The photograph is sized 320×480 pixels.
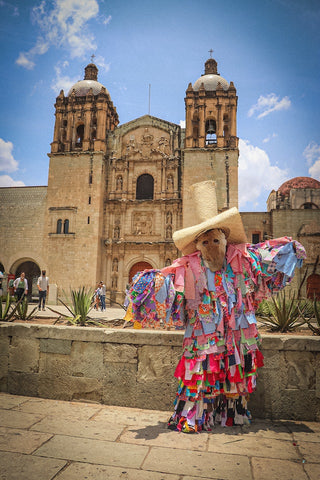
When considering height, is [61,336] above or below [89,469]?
above

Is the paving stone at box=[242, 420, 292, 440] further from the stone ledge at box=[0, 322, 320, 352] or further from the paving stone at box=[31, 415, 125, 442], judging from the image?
the paving stone at box=[31, 415, 125, 442]

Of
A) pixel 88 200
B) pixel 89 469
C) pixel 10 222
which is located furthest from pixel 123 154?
pixel 89 469

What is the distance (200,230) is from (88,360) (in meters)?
2.02

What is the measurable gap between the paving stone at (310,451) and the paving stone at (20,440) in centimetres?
203

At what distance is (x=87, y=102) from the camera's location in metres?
22.3

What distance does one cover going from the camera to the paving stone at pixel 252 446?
2439 mm

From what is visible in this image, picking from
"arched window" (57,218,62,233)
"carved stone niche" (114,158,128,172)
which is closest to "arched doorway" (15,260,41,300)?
"arched window" (57,218,62,233)

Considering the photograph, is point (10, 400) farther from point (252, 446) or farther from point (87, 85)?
point (87, 85)

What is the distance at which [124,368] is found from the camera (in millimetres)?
3605

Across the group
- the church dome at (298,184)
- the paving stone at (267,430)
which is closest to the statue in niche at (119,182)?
the church dome at (298,184)

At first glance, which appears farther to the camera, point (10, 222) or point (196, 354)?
point (10, 222)

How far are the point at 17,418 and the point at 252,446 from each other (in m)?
2.17

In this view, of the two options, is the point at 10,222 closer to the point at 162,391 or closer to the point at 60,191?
the point at 60,191

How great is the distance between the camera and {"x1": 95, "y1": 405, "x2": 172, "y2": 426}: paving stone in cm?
312
